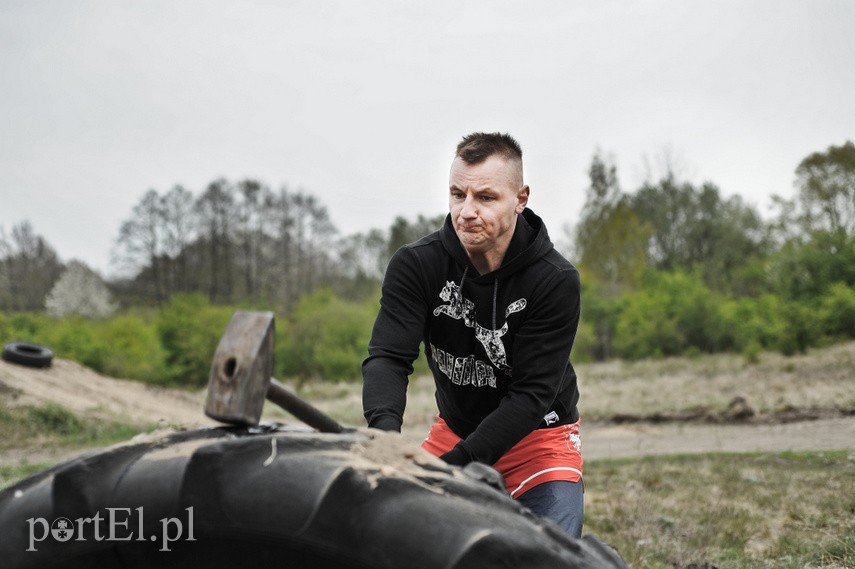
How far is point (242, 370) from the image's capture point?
5.29 feet

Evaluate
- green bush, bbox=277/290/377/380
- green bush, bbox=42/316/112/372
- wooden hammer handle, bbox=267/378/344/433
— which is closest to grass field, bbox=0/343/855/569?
wooden hammer handle, bbox=267/378/344/433

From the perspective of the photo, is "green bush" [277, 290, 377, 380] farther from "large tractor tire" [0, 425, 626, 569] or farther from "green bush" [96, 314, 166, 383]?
"large tractor tire" [0, 425, 626, 569]

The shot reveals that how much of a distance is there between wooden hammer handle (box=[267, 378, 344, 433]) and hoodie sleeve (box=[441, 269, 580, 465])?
89 centimetres

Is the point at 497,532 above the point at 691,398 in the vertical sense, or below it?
above

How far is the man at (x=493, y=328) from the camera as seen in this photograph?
9.88 feet

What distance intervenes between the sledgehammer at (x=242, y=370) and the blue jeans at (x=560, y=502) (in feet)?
6.09

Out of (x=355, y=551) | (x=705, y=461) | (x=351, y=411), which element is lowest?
(x=351, y=411)

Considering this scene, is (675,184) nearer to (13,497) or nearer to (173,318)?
(173,318)

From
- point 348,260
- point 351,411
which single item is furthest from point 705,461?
point 348,260

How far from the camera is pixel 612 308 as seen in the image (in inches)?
1540

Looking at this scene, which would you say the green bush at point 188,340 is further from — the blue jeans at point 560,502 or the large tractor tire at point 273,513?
the large tractor tire at point 273,513

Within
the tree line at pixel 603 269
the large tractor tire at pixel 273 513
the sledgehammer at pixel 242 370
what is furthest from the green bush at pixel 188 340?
the large tractor tire at pixel 273 513

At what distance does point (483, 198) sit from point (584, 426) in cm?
1484

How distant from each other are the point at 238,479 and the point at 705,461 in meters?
9.70
